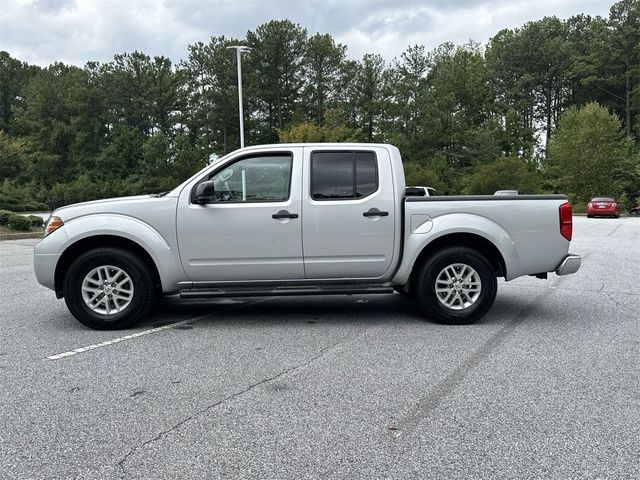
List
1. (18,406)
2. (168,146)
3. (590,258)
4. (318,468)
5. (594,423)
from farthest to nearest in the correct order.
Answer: (168,146) → (590,258) → (18,406) → (594,423) → (318,468)

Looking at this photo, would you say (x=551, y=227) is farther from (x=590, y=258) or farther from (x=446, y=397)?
(x=590, y=258)

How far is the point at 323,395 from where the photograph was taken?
3.79 metres

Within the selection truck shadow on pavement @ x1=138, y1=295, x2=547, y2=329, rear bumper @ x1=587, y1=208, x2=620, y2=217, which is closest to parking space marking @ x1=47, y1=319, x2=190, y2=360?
truck shadow on pavement @ x1=138, y1=295, x2=547, y2=329

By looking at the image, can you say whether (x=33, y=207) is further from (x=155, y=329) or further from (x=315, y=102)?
(x=155, y=329)

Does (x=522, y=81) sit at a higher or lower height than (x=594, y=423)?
higher

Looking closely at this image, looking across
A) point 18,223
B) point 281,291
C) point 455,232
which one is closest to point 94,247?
point 281,291

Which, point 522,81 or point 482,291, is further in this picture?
point 522,81

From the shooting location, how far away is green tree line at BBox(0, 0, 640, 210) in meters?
57.5

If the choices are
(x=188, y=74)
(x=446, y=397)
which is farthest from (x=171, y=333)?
(x=188, y=74)

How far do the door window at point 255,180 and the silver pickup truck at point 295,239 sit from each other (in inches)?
0.5

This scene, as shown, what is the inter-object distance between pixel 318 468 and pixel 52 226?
4174 mm

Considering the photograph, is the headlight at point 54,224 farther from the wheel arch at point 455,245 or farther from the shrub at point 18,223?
the shrub at point 18,223

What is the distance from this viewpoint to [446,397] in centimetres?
373

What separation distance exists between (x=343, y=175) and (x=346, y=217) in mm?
482
